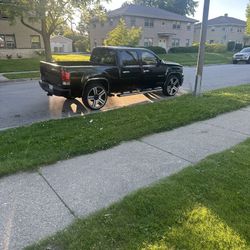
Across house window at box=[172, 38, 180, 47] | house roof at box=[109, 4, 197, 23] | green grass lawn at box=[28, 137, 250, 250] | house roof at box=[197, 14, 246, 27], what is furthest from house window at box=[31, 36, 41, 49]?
house roof at box=[197, 14, 246, 27]

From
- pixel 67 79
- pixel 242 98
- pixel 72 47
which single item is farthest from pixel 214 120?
pixel 72 47

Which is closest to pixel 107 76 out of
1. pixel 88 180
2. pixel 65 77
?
pixel 65 77

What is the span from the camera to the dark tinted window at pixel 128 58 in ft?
28.4

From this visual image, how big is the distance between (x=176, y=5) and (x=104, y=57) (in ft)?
211

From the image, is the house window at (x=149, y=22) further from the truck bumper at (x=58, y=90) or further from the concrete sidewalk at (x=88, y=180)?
the concrete sidewalk at (x=88, y=180)

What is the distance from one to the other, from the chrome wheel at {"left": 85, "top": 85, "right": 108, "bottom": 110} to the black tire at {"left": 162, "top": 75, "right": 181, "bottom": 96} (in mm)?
2845

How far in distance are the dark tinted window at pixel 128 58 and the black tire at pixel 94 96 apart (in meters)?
1.14

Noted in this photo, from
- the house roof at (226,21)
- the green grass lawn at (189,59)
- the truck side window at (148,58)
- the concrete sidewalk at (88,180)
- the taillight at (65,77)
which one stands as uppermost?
the house roof at (226,21)

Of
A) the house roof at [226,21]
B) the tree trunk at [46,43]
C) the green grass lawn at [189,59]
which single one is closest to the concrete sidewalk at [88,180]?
the tree trunk at [46,43]

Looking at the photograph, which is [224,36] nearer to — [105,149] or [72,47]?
[72,47]

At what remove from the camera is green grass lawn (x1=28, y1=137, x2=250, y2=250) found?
2.81 meters

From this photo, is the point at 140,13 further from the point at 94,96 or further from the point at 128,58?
the point at 94,96

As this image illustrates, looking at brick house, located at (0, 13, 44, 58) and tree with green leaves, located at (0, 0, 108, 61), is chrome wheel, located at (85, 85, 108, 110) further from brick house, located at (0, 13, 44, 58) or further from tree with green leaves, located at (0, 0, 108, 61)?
brick house, located at (0, 13, 44, 58)

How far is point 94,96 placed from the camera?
827cm
